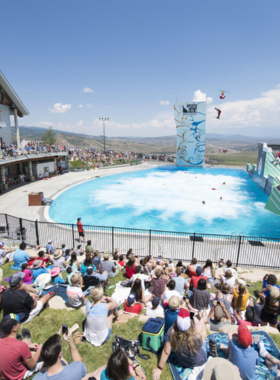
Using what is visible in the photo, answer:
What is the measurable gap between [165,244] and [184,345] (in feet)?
32.4

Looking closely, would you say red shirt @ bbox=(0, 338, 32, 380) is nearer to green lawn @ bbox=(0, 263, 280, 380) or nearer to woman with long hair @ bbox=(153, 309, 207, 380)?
green lawn @ bbox=(0, 263, 280, 380)

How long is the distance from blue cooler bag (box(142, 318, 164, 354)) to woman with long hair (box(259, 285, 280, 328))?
265cm

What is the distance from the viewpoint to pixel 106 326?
452 cm

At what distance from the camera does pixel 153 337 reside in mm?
Result: 4273

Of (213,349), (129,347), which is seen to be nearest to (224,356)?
(213,349)

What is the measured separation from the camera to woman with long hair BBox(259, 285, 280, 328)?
5.22 m

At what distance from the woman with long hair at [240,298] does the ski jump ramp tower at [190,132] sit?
178 ft

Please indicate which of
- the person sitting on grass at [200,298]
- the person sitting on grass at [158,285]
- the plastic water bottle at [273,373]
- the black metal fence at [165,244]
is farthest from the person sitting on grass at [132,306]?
the black metal fence at [165,244]

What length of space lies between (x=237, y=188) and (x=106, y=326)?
1351 inches

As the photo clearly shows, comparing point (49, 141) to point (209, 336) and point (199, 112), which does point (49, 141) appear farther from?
point (209, 336)

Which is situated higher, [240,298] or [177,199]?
[240,298]

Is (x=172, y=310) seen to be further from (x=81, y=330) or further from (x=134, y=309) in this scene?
(x=81, y=330)

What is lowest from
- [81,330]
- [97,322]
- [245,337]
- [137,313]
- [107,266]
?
[107,266]

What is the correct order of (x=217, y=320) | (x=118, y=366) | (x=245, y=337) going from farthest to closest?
(x=217, y=320), (x=245, y=337), (x=118, y=366)
